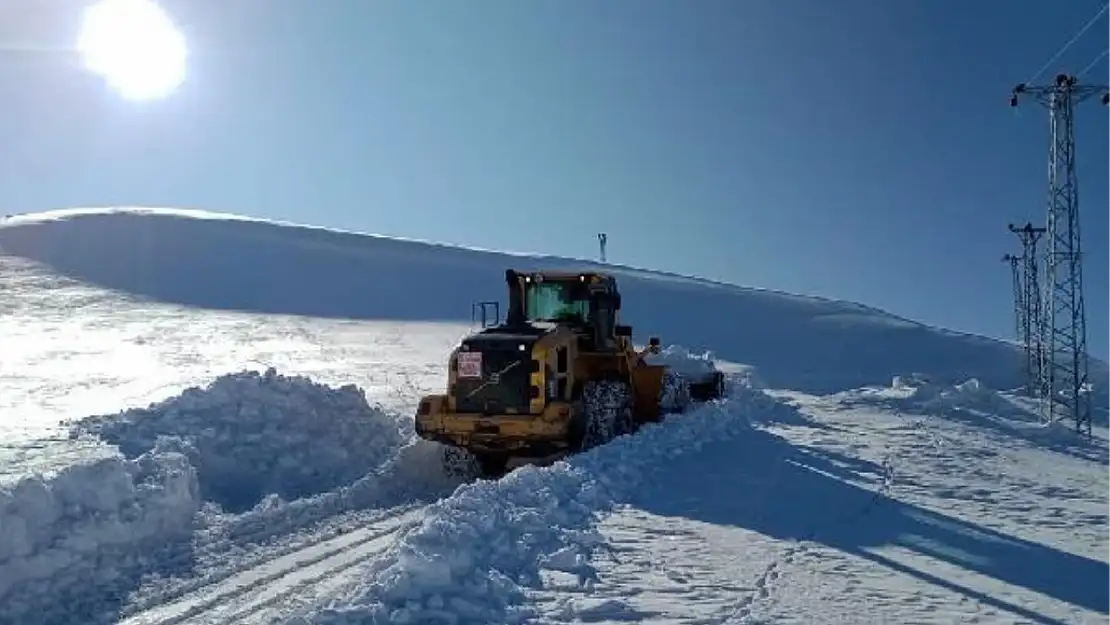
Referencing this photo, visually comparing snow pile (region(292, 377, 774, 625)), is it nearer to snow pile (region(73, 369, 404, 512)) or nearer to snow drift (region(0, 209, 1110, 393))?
snow pile (region(73, 369, 404, 512))

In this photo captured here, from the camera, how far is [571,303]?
15.4 metres

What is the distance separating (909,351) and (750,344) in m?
6.43

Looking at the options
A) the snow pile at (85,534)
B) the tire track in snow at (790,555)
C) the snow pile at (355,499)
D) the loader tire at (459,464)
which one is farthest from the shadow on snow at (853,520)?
the snow pile at (85,534)

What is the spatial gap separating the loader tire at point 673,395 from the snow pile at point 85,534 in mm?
8577

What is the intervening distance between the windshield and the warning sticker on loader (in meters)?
2.73

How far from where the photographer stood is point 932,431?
1838 cm

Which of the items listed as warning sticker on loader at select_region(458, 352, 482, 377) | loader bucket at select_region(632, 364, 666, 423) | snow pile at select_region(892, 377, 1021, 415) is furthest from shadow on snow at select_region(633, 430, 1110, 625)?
snow pile at select_region(892, 377, 1021, 415)

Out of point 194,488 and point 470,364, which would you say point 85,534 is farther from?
point 470,364

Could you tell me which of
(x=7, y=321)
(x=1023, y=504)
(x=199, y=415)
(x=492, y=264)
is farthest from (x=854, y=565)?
(x=492, y=264)

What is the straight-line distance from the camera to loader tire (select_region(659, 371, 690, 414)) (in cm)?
1678

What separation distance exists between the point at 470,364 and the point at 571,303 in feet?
9.68

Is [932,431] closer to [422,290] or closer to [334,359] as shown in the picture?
[334,359]

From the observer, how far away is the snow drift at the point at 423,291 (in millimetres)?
40844

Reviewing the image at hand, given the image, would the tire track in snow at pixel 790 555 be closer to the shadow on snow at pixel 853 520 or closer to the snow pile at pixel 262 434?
the shadow on snow at pixel 853 520
